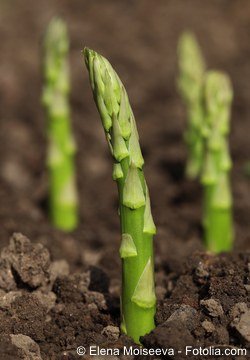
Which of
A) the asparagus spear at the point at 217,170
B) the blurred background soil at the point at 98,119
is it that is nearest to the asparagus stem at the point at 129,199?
the blurred background soil at the point at 98,119

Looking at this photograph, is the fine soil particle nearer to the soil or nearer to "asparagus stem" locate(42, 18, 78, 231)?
the soil

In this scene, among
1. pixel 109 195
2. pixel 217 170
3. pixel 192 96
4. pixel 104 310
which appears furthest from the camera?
pixel 109 195

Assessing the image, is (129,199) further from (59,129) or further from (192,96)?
(192,96)

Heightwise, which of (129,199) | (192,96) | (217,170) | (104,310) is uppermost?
(192,96)

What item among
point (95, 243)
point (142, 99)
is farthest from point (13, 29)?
point (95, 243)

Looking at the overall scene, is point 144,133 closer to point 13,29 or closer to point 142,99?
point 142,99

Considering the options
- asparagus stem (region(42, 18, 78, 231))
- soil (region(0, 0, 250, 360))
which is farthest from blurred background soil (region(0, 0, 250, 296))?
asparagus stem (region(42, 18, 78, 231))

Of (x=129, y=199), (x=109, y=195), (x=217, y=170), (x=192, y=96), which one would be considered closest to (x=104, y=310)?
(x=129, y=199)
